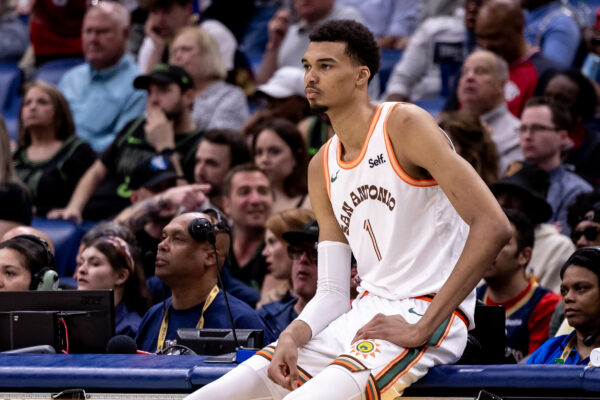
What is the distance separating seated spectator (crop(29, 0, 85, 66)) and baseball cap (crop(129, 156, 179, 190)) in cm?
302

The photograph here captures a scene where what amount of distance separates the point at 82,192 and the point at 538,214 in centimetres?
335

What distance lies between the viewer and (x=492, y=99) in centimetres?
679

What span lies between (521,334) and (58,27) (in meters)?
6.14

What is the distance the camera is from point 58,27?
9484 millimetres

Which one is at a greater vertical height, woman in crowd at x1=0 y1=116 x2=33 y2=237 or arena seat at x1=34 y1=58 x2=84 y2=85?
arena seat at x1=34 y1=58 x2=84 y2=85

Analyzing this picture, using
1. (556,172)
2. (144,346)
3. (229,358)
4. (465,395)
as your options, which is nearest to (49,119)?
(144,346)

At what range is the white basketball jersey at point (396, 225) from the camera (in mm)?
3230

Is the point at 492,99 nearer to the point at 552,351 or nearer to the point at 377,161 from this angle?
the point at 552,351

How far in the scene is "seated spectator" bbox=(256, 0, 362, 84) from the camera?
26.6 ft

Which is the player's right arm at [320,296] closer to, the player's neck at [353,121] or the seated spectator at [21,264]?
the player's neck at [353,121]

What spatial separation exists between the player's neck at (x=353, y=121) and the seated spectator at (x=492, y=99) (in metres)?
3.41

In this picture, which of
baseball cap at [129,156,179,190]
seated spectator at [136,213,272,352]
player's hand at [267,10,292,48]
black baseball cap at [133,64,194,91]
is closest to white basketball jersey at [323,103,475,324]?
seated spectator at [136,213,272,352]

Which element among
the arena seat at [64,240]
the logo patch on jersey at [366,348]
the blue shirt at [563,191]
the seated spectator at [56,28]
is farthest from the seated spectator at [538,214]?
the seated spectator at [56,28]

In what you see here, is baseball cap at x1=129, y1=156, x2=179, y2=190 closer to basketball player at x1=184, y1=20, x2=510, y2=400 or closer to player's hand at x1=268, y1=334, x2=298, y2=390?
basketball player at x1=184, y1=20, x2=510, y2=400
